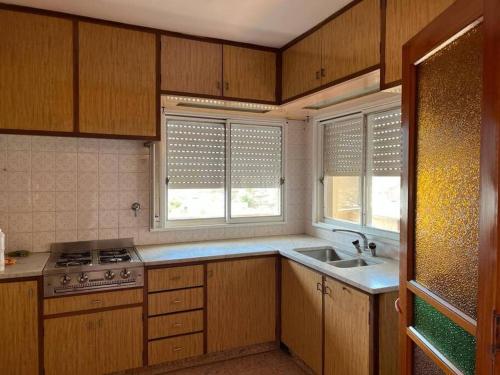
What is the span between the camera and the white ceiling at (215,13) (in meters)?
2.28

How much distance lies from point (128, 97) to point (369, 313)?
214 centimetres

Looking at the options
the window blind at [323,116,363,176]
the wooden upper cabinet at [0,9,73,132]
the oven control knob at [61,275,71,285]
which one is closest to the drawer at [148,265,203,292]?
the oven control knob at [61,275,71,285]

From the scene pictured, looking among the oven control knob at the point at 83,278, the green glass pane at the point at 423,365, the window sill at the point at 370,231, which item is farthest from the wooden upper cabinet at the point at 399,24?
the oven control knob at the point at 83,278

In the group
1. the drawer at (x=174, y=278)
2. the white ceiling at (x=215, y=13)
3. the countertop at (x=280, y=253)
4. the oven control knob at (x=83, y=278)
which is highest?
the white ceiling at (x=215, y=13)

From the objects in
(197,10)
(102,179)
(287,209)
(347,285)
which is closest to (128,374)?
(102,179)

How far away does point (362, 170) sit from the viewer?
298 centimetres

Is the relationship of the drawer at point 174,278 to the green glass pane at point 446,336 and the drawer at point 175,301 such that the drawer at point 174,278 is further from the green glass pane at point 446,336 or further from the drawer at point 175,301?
the green glass pane at point 446,336

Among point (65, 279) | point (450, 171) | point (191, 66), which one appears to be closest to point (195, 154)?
point (191, 66)

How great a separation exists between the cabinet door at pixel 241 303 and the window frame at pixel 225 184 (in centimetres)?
64

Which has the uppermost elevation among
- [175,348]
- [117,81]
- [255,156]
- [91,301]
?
[117,81]

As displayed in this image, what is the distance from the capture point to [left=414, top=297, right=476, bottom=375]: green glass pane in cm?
104

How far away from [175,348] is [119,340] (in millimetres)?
412

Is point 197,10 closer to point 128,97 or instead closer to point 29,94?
point 128,97

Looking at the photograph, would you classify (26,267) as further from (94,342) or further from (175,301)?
(175,301)
